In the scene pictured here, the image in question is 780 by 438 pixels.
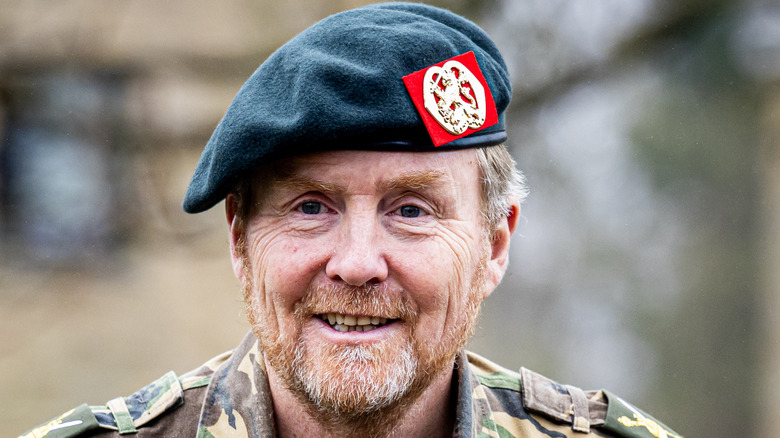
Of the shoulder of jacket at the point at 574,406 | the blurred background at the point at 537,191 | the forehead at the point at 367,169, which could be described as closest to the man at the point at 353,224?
the forehead at the point at 367,169

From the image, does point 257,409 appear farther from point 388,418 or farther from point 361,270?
point 361,270

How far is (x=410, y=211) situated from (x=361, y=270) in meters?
0.20

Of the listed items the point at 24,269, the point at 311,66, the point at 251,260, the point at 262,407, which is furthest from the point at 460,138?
the point at 24,269

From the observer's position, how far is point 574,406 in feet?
6.66

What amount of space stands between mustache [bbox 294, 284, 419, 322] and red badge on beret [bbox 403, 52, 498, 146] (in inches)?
12.4

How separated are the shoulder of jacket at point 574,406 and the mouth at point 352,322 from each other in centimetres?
56

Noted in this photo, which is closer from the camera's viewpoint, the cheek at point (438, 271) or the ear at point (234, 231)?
the cheek at point (438, 271)

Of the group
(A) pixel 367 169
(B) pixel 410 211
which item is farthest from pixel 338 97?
(B) pixel 410 211

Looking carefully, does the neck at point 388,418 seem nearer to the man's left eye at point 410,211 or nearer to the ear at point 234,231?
the ear at point 234,231

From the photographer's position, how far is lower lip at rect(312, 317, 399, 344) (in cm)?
160

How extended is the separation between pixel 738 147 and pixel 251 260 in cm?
288

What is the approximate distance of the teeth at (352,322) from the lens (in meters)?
1.60

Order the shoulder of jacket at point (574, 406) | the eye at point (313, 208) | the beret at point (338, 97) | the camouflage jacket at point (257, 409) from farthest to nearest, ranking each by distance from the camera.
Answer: the shoulder of jacket at point (574, 406) → the camouflage jacket at point (257, 409) → the eye at point (313, 208) → the beret at point (338, 97)

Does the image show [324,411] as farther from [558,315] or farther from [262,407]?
[558,315]
